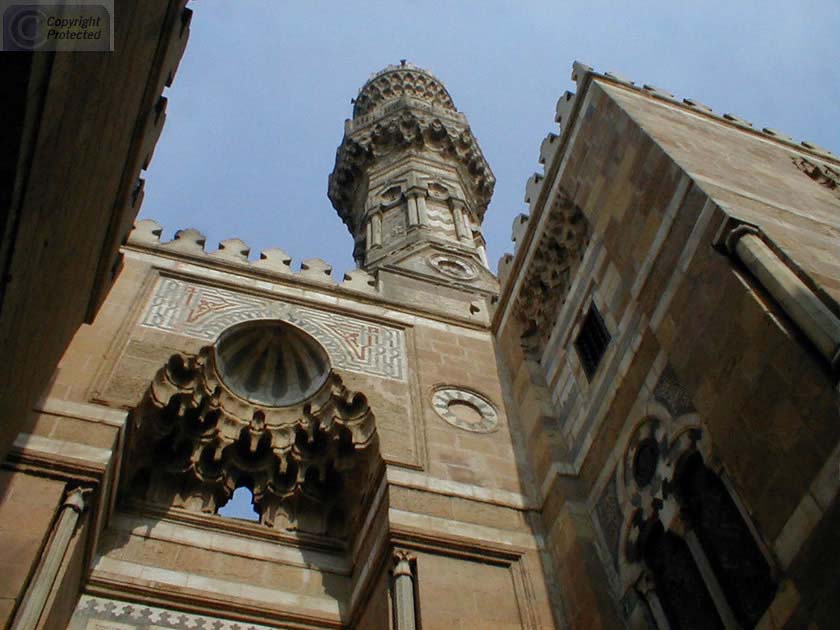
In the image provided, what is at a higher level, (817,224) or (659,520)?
(817,224)

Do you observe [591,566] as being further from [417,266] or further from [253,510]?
[417,266]

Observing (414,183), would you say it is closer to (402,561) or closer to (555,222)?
(555,222)

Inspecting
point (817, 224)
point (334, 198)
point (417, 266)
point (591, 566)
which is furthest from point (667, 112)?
point (334, 198)

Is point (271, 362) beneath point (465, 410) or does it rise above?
above

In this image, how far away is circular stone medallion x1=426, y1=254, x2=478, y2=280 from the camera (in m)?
12.3

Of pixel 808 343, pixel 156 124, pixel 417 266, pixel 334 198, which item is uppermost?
pixel 334 198

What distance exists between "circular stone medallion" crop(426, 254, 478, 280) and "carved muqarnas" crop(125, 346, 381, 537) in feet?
15.0

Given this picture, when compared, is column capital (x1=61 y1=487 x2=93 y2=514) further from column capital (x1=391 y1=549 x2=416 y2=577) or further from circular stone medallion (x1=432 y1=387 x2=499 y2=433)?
circular stone medallion (x1=432 y1=387 x2=499 y2=433)

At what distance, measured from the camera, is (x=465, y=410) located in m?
8.49

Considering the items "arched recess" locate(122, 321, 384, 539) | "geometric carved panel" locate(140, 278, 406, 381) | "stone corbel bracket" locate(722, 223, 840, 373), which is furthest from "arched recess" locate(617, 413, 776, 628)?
"geometric carved panel" locate(140, 278, 406, 381)

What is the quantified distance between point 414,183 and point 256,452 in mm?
9404

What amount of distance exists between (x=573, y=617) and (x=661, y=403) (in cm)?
171

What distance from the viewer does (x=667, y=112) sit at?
25.8 ft

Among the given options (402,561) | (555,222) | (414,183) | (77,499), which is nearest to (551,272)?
(555,222)
